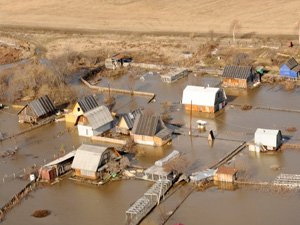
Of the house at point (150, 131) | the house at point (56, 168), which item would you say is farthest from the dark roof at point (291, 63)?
the house at point (56, 168)

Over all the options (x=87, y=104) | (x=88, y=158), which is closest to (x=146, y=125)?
(x=88, y=158)

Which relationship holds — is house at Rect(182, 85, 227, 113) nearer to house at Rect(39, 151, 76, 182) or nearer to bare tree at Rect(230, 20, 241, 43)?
house at Rect(39, 151, 76, 182)

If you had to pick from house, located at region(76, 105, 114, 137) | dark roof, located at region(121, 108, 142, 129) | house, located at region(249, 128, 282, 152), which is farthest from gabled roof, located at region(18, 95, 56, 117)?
house, located at region(249, 128, 282, 152)

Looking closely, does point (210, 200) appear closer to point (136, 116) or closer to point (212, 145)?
point (212, 145)

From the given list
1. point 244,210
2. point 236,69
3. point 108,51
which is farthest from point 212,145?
point 108,51

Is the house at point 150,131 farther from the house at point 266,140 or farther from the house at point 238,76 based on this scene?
the house at point 238,76

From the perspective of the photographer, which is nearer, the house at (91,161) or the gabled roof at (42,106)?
the house at (91,161)
